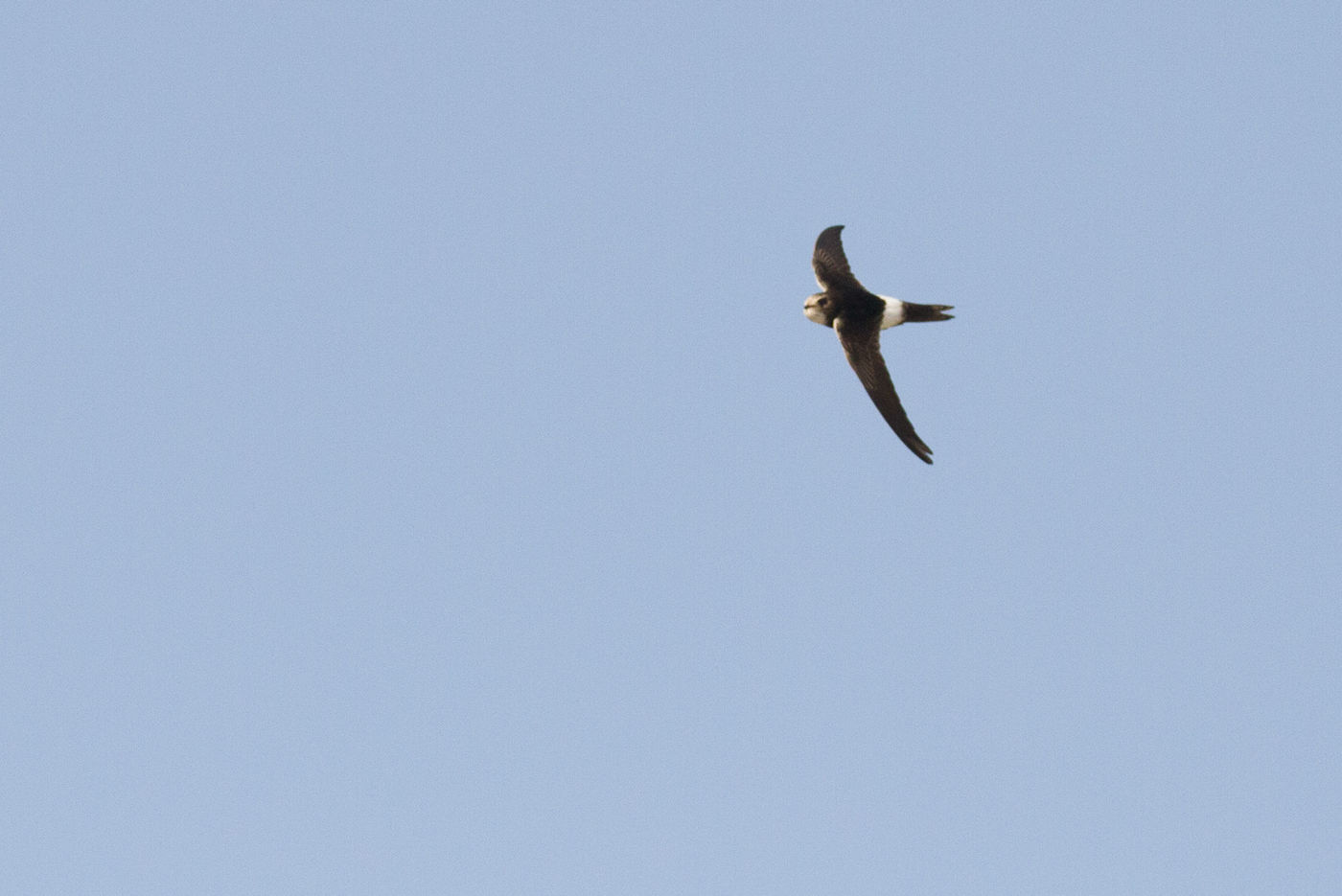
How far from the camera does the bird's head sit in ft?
109

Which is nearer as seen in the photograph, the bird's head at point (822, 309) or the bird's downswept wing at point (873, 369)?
the bird's downswept wing at point (873, 369)

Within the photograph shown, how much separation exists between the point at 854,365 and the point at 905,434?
7.68 feet

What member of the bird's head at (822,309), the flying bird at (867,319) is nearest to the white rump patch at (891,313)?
the flying bird at (867,319)

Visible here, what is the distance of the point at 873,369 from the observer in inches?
1271

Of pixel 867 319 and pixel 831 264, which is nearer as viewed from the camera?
pixel 867 319

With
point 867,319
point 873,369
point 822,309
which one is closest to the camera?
point 873,369

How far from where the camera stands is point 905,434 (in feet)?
101

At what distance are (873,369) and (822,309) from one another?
195 centimetres

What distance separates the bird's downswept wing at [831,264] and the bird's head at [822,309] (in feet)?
1.41

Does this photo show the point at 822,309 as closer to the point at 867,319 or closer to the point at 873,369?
the point at 867,319

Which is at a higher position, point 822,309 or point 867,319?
point 822,309

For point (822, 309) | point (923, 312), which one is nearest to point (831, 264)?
point (822, 309)

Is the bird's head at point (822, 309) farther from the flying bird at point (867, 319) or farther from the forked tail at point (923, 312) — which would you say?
the forked tail at point (923, 312)

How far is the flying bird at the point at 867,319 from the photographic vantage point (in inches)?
1257
